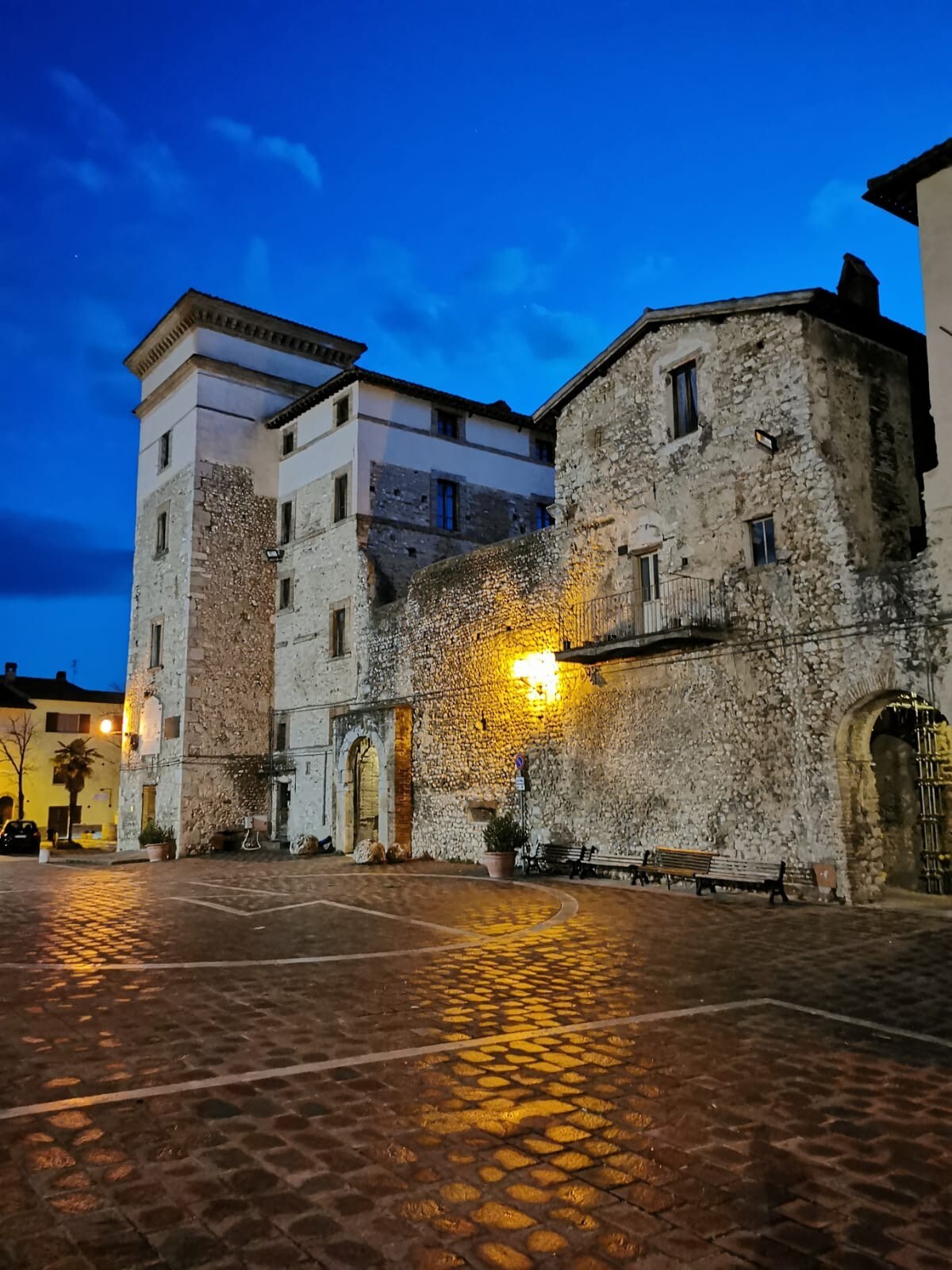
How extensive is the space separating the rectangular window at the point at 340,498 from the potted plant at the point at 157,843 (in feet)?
34.1

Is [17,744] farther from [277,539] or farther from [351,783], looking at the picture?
[351,783]

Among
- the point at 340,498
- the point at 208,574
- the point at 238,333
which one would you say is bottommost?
the point at 208,574

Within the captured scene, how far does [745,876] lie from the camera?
566 inches

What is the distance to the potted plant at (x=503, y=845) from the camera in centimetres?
1855

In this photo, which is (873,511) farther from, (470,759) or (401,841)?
(401,841)

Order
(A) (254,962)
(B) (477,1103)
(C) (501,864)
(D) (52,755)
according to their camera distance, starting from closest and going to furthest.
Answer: (B) (477,1103)
(A) (254,962)
(C) (501,864)
(D) (52,755)

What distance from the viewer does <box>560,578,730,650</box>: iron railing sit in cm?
1619

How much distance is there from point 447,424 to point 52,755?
3146 centimetres

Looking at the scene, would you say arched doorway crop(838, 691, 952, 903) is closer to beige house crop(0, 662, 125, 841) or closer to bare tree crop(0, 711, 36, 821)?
beige house crop(0, 662, 125, 841)

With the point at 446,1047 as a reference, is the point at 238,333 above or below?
above

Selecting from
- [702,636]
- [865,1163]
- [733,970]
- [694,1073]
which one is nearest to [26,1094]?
[694,1073]

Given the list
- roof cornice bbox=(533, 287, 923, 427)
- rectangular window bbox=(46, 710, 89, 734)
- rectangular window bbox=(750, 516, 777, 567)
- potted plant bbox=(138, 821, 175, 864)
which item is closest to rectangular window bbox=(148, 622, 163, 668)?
potted plant bbox=(138, 821, 175, 864)

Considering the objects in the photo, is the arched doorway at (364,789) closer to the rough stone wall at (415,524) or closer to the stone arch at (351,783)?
the stone arch at (351,783)

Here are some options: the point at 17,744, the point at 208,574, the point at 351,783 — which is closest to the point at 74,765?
the point at 17,744
